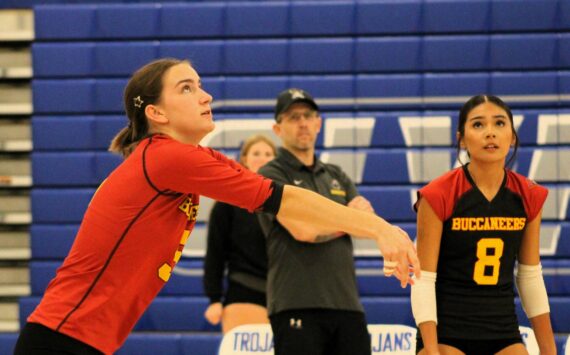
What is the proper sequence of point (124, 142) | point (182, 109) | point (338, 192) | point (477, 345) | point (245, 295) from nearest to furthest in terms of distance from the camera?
1. point (182, 109)
2. point (124, 142)
3. point (477, 345)
4. point (338, 192)
5. point (245, 295)

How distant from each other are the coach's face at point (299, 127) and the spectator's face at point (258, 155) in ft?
2.28

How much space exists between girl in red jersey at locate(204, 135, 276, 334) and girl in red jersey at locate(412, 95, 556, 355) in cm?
180

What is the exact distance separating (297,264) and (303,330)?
0.29m

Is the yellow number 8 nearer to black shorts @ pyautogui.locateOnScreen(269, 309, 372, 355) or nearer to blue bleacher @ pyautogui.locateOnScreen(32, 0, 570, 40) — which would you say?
black shorts @ pyautogui.locateOnScreen(269, 309, 372, 355)

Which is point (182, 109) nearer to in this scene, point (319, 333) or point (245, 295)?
point (319, 333)

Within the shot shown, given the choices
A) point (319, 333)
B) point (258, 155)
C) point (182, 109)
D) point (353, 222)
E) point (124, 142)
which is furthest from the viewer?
point (258, 155)

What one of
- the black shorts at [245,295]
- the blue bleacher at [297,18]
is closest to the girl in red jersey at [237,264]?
the black shorts at [245,295]

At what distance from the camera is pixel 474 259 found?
3.03m

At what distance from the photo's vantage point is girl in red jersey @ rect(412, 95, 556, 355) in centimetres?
301

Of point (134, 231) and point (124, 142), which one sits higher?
point (124, 142)

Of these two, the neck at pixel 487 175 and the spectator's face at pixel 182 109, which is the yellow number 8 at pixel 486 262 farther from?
the spectator's face at pixel 182 109

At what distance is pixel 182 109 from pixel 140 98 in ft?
0.44

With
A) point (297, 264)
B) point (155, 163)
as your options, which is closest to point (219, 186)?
point (155, 163)

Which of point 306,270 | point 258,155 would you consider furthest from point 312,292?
point 258,155
